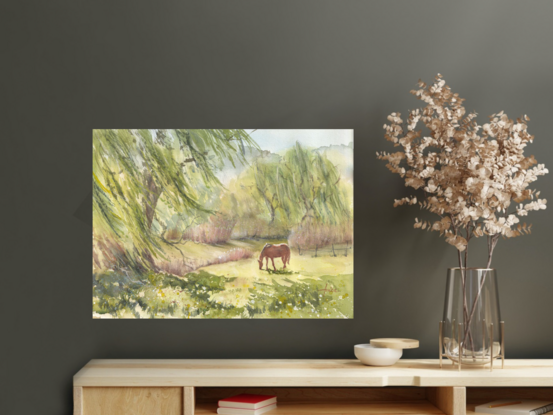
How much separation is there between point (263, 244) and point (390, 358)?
2.55ft

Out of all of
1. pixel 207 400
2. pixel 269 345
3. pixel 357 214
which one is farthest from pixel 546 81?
pixel 207 400

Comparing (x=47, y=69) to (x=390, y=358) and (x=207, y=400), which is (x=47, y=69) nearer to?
(x=207, y=400)

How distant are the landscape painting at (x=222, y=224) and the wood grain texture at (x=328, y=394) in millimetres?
336

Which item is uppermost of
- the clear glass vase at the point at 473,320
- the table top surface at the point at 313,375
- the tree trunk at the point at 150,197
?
the tree trunk at the point at 150,197

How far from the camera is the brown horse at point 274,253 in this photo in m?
2.62

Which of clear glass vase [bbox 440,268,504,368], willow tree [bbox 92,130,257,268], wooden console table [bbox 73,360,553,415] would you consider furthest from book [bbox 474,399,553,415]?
willow tree [bbox 92,130,257,268]

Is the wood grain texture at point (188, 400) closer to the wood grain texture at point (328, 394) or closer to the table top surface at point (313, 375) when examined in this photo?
the table top surface at point (313, 375)

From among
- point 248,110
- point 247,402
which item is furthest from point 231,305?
point 248,110

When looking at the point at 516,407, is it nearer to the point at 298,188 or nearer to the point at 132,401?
the point at 298,188

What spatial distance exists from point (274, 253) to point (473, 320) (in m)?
0.93

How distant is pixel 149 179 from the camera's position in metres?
2.62

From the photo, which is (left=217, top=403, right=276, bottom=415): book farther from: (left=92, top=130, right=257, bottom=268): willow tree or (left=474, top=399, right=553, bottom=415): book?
(left=474, top=399, right=553, bottom=415): book

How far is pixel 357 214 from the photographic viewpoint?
8.70ft

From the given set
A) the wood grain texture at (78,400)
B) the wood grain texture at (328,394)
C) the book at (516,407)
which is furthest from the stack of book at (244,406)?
the book at (516,407)
